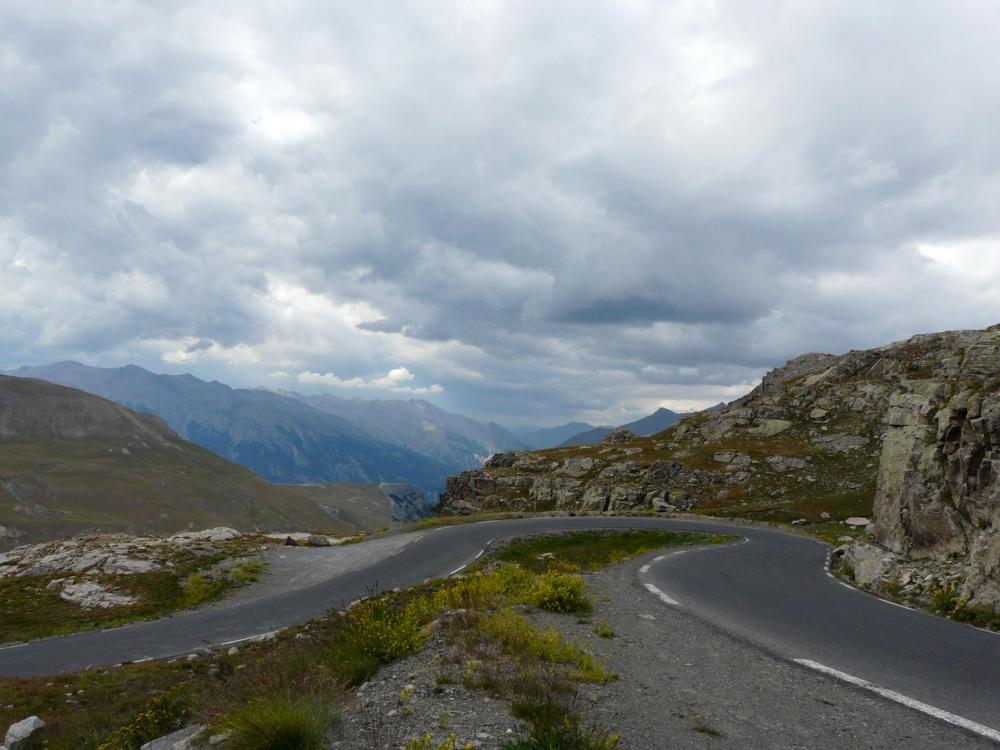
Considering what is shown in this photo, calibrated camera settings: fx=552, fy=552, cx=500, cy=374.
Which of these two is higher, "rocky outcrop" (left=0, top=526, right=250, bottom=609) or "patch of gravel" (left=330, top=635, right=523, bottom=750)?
"patch of gravel" (left=330, top=635, right=523, bottom=750)

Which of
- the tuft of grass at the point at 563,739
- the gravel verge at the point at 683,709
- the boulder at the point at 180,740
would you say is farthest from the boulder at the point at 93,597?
the tuft of grass at the point at 563,739

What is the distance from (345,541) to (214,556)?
1140 cm

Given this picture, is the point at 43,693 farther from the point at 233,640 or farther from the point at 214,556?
the point at 214,556

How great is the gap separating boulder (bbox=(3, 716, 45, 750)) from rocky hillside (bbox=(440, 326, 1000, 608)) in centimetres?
2302

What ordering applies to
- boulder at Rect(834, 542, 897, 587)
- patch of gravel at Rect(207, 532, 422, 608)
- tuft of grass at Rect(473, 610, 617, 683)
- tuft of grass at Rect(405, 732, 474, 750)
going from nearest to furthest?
1. tuft of grass at Rect(405, 732, 474, 750)
2. tuft of grass at Rect(473, 610, 617, 683)
3. boulder at Rect(834, 542, 897, 587)
4. patch of gravel at Rect(207, 532, 422, 608)

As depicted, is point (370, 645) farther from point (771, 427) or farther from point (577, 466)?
point (771, 427)

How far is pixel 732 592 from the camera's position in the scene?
16.7 metres

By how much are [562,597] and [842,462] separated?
65985 mm

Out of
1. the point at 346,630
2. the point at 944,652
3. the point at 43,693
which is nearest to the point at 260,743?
the point at 346,630

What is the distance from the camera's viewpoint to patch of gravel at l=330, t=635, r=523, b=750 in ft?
19.1

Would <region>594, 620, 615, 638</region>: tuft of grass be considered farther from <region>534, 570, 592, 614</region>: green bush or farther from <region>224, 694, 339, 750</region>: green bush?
<region>224, 694, 339, 750</region>: green bush

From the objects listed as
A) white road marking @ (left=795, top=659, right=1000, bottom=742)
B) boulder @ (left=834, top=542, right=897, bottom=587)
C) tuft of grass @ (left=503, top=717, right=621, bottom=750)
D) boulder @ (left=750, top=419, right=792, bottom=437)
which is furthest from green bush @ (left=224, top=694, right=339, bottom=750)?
boulder @ (left=750, top=419, right=792, bottom=437)

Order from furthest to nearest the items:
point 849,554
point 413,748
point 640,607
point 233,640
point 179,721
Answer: point 849,554 < point 233,640 < point 640,607 < point 179,721 < point 413,748

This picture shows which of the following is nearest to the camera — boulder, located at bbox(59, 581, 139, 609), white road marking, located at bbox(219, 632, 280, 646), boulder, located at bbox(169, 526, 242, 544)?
white road marking, located at bbox(219, 632, 280, 646)
